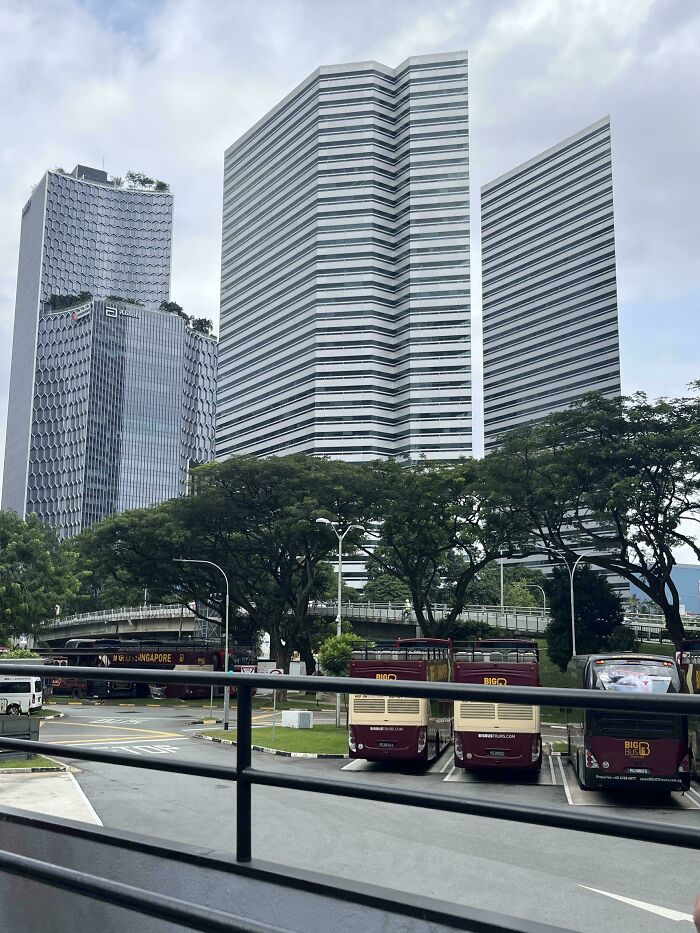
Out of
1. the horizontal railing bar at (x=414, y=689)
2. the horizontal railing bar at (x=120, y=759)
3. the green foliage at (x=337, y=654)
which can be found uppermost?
the horizontal railing bar at (x=414, y=689)

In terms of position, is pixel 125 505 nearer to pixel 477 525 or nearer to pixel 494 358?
pixel 494 358

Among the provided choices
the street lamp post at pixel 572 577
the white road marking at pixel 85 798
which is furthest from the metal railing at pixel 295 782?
the street lamp post at pixel 572 577

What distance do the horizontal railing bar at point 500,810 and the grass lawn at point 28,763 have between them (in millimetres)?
1185

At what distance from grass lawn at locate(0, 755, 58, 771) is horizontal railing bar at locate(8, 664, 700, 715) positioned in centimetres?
39

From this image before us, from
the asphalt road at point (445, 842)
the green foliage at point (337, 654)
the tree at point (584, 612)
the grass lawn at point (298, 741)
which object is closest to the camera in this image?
the asphalt road at point (445, 842)

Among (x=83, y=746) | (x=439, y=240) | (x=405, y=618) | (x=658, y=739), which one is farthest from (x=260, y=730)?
(x=439, y=240)

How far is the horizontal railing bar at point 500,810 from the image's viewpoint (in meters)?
2.49

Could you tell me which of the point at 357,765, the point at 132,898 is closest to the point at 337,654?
the point at 357,765

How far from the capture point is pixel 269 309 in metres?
183

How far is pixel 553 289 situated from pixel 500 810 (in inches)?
7386

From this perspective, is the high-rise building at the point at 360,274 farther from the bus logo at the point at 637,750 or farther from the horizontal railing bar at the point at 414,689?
the horizontal railing bar at the point at 414,689

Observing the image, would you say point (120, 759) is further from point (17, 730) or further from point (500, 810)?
point (500, 810)

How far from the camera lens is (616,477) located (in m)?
45.8

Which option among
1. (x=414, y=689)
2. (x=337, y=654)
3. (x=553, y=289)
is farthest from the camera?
(x=553, y=289)
